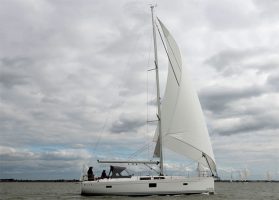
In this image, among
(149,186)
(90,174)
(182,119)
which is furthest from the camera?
(90,174)

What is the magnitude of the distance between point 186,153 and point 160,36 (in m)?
11.7

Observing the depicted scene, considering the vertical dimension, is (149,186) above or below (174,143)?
below

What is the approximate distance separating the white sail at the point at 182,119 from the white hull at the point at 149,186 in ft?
7.80

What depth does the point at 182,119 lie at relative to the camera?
37.7m

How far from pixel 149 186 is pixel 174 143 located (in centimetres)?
468

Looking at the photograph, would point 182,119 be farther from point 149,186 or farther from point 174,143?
point 149,186

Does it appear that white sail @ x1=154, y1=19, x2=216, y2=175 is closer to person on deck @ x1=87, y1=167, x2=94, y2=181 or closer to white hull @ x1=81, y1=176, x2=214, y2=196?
white hull @ x1=81, y1=176, x2=214, y2=196

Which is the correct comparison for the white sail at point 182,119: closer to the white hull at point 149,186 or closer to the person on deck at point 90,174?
the white hull at point 149,186

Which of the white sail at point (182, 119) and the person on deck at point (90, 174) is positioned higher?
the white sail at point (182, 119)

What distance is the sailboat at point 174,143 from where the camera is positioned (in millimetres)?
35812

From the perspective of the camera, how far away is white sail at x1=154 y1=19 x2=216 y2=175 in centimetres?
3738

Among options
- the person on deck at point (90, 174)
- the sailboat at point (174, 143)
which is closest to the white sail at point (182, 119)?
the sailboat at point (174, 143)

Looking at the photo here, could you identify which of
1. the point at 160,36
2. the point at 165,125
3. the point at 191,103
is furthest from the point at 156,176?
the point at 160,36

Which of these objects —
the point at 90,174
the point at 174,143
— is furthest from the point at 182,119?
the point at 90,174
